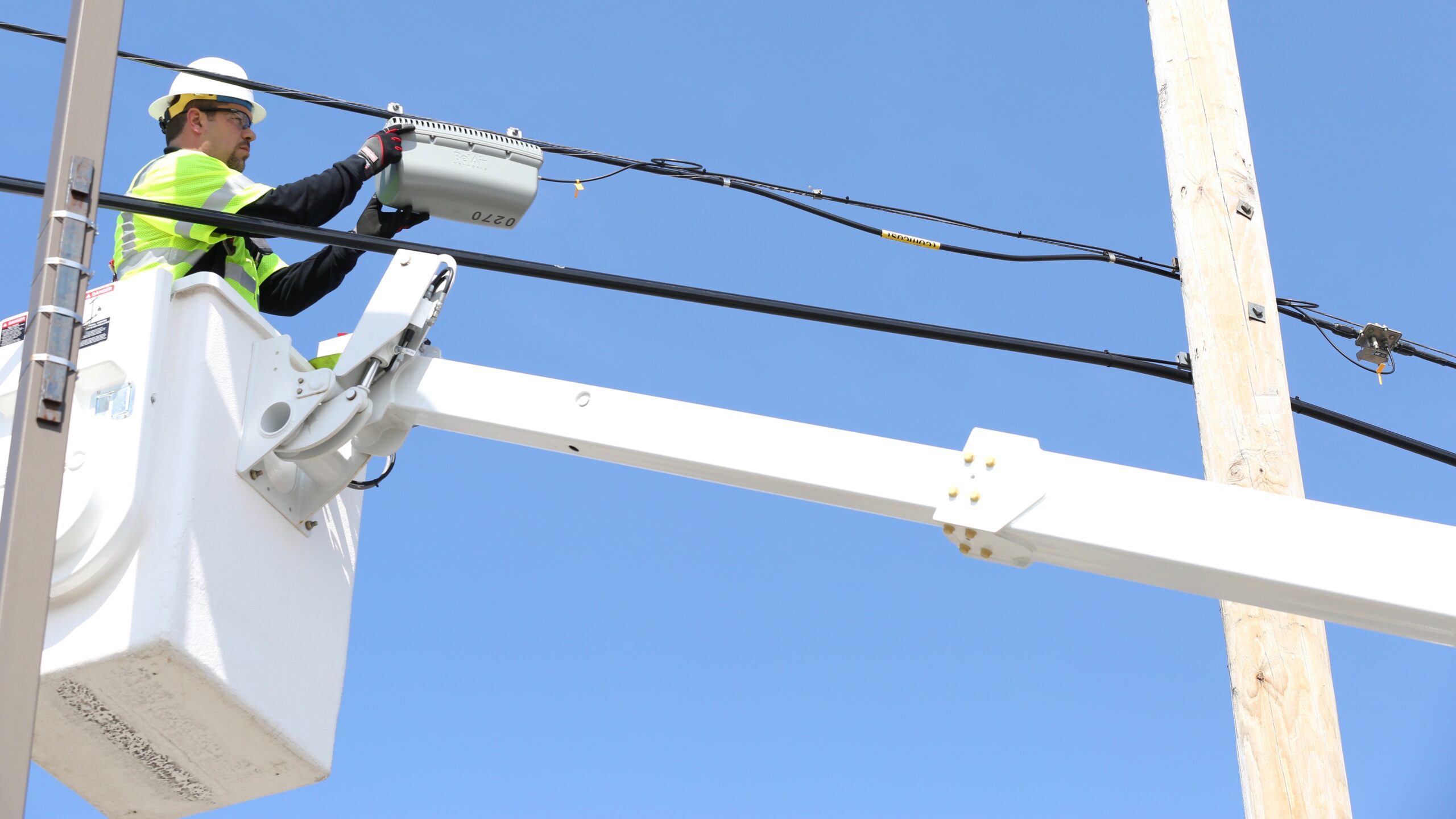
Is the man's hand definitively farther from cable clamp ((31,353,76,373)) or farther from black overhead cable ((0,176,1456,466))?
cable clamp ((31,353,76,373))

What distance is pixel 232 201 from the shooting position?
501 cm

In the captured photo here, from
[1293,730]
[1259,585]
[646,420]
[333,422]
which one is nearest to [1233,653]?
[1293,730]

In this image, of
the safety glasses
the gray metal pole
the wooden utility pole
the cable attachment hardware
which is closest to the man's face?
the safety glasses

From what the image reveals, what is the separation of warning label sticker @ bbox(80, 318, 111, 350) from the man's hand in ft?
3.71

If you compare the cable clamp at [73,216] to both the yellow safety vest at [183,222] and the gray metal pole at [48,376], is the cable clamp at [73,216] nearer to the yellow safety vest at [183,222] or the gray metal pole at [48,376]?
the gray metal pole at [48,376]

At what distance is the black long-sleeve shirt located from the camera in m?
4.96

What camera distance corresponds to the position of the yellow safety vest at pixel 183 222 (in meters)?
5.01

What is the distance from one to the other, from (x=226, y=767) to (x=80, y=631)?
0.64m

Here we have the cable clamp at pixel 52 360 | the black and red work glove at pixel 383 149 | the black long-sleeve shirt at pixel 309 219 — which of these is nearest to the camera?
the cable clamp at pixel 52 360

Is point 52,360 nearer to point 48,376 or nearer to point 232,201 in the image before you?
point 48,376

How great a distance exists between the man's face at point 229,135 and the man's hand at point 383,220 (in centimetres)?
58

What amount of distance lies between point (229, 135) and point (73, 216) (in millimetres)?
2395

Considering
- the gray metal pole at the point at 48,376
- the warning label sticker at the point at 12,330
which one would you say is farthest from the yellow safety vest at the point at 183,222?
the gray metal pole at the point at 48,376

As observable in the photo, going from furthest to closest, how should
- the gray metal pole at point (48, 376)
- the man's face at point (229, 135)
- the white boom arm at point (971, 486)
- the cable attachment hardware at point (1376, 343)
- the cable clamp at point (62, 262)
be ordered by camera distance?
the cable attachment hardware at point (1376, 343)
the man's face at point (229, 135)
the white boom arm at point (971, 486)
the cable clamp at point (62, 262)
the gray metal pole at point (48, 376)
